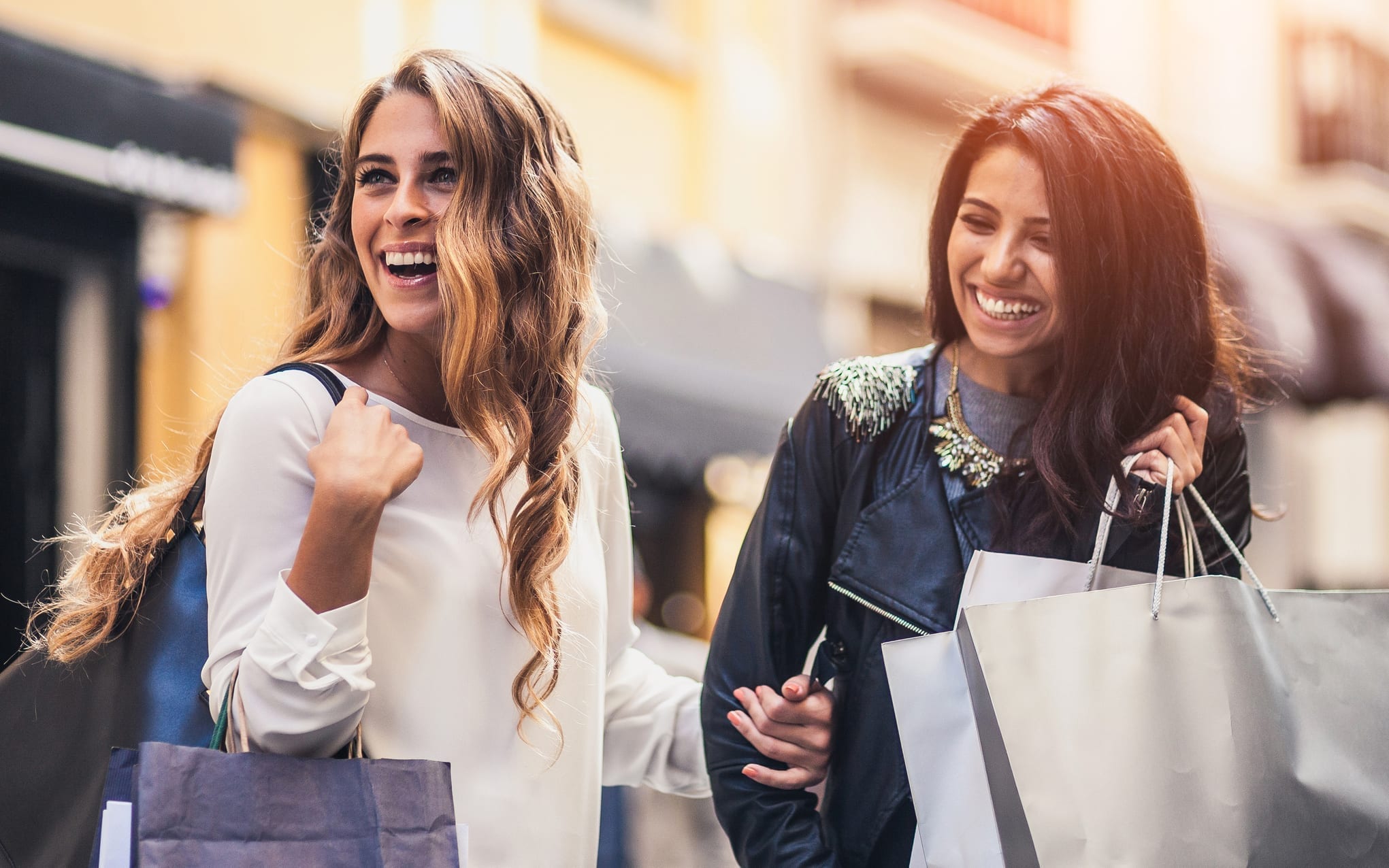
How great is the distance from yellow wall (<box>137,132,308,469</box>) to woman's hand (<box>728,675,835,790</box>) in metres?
3.97

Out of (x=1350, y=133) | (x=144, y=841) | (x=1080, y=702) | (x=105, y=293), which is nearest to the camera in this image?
(x=144, y=841)

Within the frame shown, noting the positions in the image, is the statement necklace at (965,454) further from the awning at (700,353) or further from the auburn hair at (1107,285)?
the awning at (700,353)

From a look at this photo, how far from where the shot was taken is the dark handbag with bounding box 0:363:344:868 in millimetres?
1973

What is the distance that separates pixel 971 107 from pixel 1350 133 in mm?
15182

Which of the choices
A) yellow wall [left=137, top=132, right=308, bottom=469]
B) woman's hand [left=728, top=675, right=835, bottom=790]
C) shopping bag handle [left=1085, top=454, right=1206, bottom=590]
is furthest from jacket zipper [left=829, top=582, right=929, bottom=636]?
yellow wall [left=137, top=132, right=308, bottom=469]

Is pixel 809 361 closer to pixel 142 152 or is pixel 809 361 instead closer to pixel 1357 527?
pixel 142 152

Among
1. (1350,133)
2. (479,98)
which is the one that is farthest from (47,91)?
(1350,133)

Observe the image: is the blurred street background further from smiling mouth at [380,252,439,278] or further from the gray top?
smiling mouth at [380,252,439,278]

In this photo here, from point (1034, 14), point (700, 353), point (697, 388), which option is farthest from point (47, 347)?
point (1034, 14)

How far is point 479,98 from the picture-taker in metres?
2.24

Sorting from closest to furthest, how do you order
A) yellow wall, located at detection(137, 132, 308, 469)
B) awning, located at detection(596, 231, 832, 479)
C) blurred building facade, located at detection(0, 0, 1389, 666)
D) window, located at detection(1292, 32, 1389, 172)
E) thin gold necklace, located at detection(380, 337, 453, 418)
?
thin gold necklace, located at detection(380, 337, 453, 418)
blurred building facade, located at detection(0, 0, 1389, 666)
yellow wall, located at detection(137, 132, 308, 469)
awning, located at detection(596, 231, 832, 479)
window, located at detection(1292, 32, 1389, 172)

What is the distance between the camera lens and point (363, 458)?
1.95m

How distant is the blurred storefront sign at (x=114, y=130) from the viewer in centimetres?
525

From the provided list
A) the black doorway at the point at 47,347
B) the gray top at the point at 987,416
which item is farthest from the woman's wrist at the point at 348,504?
the black doorway at the point at 47,347
